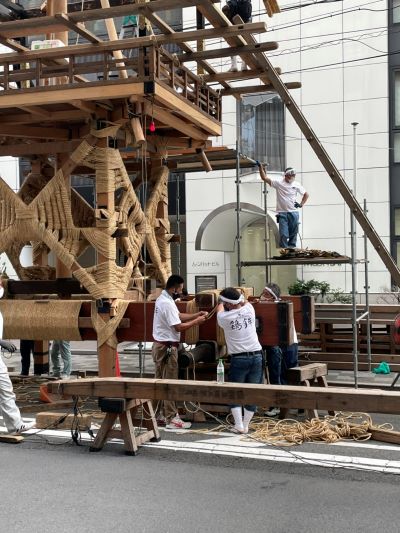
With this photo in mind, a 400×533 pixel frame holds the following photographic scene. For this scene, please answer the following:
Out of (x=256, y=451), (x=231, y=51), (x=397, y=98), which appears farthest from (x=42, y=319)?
(x=397, y=98)

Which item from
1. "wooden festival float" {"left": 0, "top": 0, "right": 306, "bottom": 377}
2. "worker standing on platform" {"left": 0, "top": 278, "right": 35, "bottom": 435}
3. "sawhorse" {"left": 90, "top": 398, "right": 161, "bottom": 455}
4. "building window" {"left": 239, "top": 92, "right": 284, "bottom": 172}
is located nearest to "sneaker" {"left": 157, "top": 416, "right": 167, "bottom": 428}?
"sawhorse" {"left": 90, "top": 398, "right": 161, "bottom": 455}

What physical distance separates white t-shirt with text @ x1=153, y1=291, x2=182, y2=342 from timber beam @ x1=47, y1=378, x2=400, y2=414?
4.70ft

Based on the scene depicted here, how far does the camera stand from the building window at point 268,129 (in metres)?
21.6

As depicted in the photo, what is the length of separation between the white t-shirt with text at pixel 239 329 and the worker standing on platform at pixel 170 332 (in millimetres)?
490

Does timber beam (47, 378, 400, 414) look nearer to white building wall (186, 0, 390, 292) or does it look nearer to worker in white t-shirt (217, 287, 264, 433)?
worker in white t-shirt (217, 287, 264, 433)

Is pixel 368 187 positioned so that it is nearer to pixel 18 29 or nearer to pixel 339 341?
pixel 339 341

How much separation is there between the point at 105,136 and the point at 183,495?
5643 mm

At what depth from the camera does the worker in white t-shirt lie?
8.10 metres

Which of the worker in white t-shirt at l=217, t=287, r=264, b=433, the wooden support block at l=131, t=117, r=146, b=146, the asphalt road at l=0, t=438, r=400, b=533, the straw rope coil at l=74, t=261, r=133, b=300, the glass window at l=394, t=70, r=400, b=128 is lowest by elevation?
the asphalt road at l=0, t=438, r=400, b=533

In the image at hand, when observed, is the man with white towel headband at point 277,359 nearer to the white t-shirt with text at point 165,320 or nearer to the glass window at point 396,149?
the white t-shirt with text at point 165,320

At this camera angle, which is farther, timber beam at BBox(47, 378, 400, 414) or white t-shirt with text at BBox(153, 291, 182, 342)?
white t-shirt with text at BBox(153, 291, 182, 342)

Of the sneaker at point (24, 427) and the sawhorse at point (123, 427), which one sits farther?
the sneaker at point (24, 427)

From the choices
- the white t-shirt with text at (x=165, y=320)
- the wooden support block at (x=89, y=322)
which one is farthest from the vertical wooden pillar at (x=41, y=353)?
the white t-shirt with text at (x=165, y=320)

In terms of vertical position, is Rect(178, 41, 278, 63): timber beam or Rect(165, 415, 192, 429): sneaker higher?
Rect(178, 41, 278, 63): timber beam
